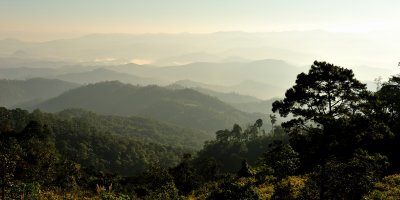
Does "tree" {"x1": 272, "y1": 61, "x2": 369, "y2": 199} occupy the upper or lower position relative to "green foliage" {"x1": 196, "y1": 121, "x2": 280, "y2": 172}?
upper

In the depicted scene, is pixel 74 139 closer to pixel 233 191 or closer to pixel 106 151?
pixel 106 151

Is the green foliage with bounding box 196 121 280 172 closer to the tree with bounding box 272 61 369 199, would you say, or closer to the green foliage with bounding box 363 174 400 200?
the green foliage with bounding box 363 174 400 200

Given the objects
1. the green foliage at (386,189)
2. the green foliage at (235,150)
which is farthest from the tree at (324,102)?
the green foliage at (235,150)

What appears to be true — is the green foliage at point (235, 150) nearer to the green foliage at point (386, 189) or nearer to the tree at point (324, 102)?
the green foliage at point (386, 189)

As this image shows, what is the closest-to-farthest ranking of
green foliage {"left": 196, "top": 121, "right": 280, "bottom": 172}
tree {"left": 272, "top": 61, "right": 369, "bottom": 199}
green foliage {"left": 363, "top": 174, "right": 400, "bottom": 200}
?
tree {"left": 272, "top": 61, "right": 369, "bottom": 199}
green foliage {"left": 363, "top": 174, "right": 400, "bottom": 200}
green foliage {"left": 196, "top": 121, "right": 280, "bottom": 172}

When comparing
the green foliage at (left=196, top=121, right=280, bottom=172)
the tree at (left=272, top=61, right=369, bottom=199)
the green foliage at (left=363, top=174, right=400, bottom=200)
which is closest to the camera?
the tree at (left=272, top=61, right=369, bottom=199)

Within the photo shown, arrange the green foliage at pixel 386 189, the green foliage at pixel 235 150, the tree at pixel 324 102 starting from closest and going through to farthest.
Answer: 1. the tree at pixel 324 102
2. the green foliage at pixel 386 189
3. the green foliage at pixel 235 150

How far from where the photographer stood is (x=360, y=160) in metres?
30.1

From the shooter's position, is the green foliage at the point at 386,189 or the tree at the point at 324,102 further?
the green foliage at the point at 386,189

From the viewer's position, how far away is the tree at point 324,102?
2895 cm

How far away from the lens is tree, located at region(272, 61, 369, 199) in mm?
28953

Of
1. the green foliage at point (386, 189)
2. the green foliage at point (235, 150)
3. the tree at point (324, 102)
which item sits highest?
the tree at point (324, 102)

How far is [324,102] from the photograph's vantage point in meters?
29.5

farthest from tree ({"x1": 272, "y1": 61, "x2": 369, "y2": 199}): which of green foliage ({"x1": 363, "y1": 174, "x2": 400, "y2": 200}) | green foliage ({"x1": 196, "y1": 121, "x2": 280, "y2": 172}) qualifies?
green foliage ({"x1": 196, "y1": 121, "x2": 280, "y2": 172})
